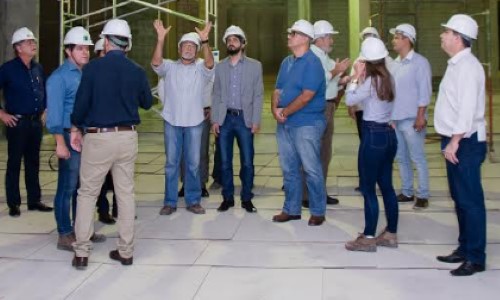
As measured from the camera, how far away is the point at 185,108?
6477 mm

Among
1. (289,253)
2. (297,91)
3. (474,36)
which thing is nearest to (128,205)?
(289,253)

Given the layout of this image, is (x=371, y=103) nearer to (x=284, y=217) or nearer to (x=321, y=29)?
(x=284, y=217)

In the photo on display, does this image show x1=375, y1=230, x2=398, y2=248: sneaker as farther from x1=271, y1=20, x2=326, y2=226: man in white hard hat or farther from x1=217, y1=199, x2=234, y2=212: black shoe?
x1=217, y1=199, x2=234, y2=212: black shoe

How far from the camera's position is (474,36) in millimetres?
4641

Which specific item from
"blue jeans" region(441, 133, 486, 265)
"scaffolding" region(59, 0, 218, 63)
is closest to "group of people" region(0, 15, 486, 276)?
"blue jeans" region(441, 133, 486, 265)

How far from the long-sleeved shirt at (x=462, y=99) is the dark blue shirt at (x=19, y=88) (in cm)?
386

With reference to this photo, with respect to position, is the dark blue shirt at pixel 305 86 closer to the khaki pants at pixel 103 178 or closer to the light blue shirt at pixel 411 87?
the light blue shirt at pixel 411 87

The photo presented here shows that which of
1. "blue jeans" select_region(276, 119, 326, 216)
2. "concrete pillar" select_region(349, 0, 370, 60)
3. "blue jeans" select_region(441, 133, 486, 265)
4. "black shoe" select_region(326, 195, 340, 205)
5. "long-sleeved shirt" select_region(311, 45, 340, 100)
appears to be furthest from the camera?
"concrete pillar" select_region(349, 0, 370, 60)

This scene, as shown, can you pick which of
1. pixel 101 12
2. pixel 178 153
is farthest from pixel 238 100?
pixel 101 12

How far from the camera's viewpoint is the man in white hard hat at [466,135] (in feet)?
14.9

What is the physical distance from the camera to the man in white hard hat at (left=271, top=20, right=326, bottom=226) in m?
5.86

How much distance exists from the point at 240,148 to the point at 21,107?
2.15 meters

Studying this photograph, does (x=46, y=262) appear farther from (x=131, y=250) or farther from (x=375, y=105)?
(x=375, y=105)

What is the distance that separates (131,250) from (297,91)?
6.82ft
